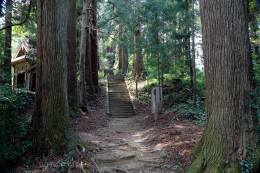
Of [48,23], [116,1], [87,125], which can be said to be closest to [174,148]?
[48,23]

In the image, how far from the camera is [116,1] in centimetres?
1955

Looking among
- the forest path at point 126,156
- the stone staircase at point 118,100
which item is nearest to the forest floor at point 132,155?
the forest path at point 126,156

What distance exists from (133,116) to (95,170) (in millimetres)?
9764

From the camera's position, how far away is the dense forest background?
244 inches

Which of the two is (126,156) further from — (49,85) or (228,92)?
(228,92)

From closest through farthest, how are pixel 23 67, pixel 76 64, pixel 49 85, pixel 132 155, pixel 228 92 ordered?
pixel 228 92 < pixel 49 85 < pixel 132 155 < pixel 76 64 < pixel 23 67

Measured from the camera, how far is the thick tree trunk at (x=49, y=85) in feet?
20.3

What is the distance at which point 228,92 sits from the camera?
15.6 feet

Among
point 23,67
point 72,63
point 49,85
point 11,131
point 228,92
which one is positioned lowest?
point 11,131

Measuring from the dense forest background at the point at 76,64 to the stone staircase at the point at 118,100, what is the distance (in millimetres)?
1143

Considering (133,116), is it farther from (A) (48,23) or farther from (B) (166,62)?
(A) (48,23)

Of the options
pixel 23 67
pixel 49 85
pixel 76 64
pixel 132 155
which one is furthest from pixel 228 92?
pixel 23 67

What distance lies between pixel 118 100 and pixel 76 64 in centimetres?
535

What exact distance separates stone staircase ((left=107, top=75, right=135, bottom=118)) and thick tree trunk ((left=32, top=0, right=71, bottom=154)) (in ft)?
29.9
